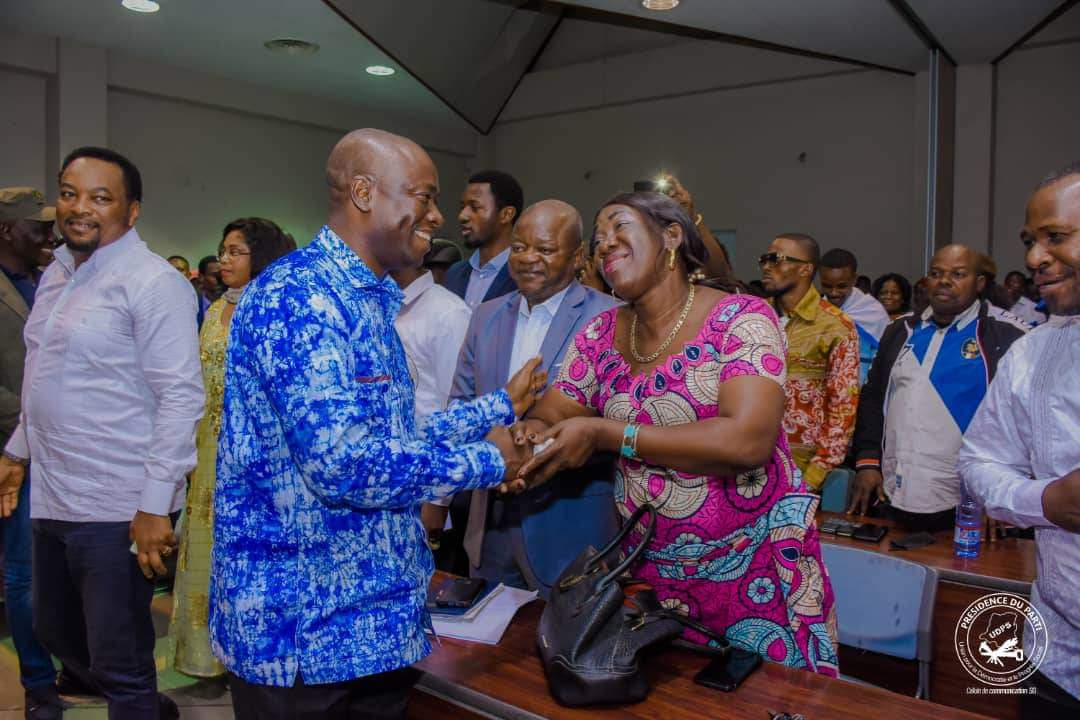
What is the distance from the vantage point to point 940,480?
3182 mm

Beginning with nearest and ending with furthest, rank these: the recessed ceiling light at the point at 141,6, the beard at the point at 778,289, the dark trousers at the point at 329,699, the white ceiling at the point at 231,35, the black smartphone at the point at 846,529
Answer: the dark trousers at the point at 329,699, the black smartphone at the point at 846,529, the beard at the point at 778,289, the recessed ceiling light at the point at 141,6, the white ceiling at the point at 231,35

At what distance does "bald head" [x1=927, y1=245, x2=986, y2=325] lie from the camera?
10.8 ft

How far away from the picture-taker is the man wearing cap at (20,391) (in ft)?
9.86

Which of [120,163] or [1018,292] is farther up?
[1018,292]

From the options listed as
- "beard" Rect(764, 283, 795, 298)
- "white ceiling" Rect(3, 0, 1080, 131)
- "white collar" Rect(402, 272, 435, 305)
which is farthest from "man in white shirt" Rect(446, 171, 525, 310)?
"white ceiling" Rect(3, 0, 1080, 131)

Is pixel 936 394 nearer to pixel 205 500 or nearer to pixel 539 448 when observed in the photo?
pixel 539 448

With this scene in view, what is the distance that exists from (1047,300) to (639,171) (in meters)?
10.4

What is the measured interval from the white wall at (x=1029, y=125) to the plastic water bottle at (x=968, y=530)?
7.57 metres

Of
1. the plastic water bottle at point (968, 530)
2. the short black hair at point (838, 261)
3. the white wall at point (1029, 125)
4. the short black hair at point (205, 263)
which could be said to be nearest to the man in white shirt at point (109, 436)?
the plastic water bottle at point (968, 530)

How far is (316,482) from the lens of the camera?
1.25 metres

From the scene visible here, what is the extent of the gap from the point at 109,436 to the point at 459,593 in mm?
1153

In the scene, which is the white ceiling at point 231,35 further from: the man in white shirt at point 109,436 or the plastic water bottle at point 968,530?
the plastic water bottle at point 968,530

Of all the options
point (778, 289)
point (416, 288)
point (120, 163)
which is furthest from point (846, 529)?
point (120, 163)

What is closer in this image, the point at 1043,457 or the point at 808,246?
the point at 1043,457
